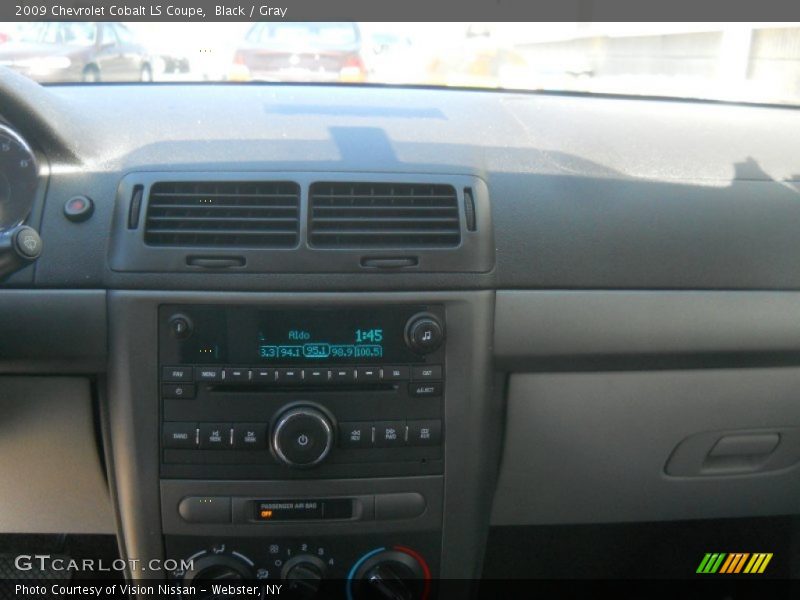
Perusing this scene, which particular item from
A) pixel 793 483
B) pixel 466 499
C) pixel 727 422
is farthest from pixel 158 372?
pixel 793 483

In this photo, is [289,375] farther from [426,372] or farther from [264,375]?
[426,372]

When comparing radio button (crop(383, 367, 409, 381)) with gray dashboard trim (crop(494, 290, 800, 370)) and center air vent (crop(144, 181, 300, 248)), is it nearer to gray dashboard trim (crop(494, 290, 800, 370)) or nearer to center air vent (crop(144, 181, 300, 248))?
gray dashboard trim (crop(494, 290, 800, 370))

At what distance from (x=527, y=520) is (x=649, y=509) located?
0.37 meters

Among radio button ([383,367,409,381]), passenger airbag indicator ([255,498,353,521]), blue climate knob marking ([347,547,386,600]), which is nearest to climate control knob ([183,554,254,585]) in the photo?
passenger airbag indicator ([255,498,353,521])

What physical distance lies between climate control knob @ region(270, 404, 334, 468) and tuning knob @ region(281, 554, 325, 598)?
30cm

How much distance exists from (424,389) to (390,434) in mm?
141

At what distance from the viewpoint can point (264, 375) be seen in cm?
206

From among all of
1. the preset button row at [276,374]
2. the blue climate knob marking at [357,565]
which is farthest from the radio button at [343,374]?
the blue climate knob marking at [357,565]

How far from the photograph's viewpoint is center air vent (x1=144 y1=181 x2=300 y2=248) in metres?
2.04

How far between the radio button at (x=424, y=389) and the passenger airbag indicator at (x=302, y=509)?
324mm

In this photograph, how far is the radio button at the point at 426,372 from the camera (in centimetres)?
211

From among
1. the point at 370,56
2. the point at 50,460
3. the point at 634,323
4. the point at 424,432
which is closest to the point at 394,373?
the point at 424,432

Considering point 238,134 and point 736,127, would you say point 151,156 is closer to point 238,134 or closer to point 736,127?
point 238,134

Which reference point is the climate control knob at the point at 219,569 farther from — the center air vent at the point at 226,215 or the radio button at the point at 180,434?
the center air vent at the point at 226,215
